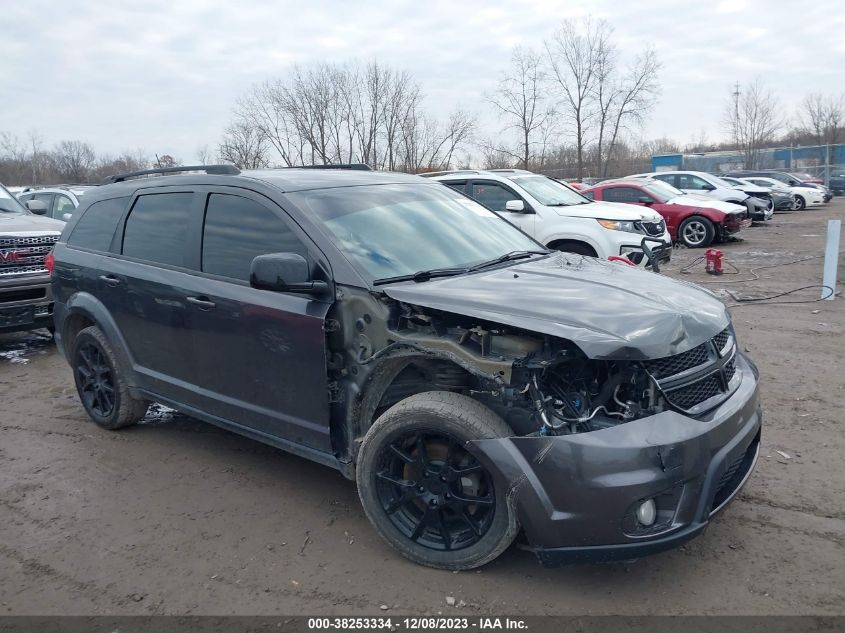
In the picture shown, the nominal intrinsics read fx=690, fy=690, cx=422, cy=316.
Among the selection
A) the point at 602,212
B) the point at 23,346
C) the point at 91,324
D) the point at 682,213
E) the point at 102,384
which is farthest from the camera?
the point at 682,213

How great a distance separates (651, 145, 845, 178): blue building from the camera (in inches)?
1612

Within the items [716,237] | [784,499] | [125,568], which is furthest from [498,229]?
[716,237]

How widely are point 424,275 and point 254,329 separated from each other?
0.99 metres

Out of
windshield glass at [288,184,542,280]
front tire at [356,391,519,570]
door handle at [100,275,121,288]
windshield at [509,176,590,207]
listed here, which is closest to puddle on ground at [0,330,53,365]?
door handle at [100,275,121,288]

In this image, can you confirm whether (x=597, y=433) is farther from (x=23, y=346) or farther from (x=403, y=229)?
(x=23, y=346)

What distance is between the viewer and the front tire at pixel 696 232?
51.2 feet

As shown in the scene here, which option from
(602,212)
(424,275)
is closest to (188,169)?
(424,275)

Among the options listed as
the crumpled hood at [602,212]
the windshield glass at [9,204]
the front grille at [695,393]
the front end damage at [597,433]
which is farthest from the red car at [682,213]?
the front end damage at [597,433]

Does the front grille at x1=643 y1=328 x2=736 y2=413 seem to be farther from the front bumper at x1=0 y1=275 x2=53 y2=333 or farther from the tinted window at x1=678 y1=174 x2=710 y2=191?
the tinted window at x1=678 y1=174 x2=710 y2=191

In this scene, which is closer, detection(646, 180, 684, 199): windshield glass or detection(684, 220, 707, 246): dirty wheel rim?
detection(684, 220, 707, 246): dirty wheel rim

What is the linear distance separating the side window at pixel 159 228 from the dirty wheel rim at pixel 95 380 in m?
0.90

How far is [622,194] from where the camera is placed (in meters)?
15.7

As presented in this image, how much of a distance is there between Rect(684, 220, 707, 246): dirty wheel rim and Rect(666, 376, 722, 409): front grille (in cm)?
1357

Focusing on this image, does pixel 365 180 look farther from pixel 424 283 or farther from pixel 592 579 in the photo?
pixel 592 579
